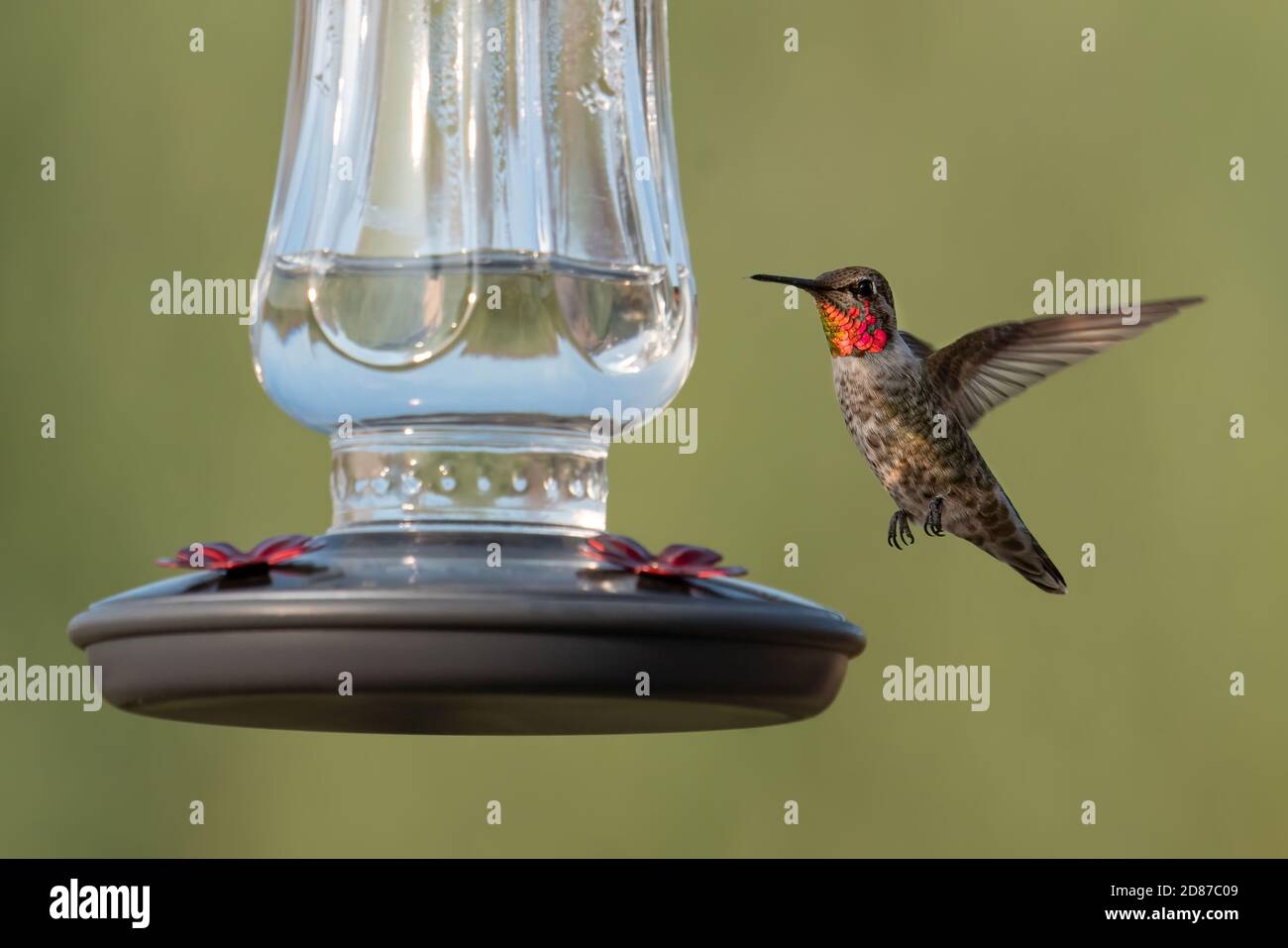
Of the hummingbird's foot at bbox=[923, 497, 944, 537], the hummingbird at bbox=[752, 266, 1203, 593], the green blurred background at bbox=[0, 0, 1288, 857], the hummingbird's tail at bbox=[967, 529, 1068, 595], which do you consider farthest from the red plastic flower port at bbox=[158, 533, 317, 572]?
the green blurred background at bbox=[0, 0, 1288, 857]

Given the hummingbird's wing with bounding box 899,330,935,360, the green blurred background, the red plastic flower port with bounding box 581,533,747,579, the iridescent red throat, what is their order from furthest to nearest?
the green blurred background
the hummingbird's wing with bounding box 899,330,935,360
the iridescent red throat
the red plastic flower port with bounding box 581,533,747,579

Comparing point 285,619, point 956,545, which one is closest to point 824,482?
point 956,545

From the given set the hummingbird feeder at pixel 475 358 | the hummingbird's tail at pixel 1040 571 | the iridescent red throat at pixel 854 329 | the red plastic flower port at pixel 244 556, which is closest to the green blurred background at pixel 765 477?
the hummingbird's tail at pixel 1040 571

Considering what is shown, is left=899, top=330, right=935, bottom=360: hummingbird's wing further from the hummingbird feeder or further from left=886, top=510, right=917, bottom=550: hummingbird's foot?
the hummingbird feeder

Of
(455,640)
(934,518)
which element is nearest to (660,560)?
(455,640)

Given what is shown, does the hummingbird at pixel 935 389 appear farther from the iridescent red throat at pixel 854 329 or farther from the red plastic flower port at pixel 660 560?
the red plastic flower port at pixel 660 560
